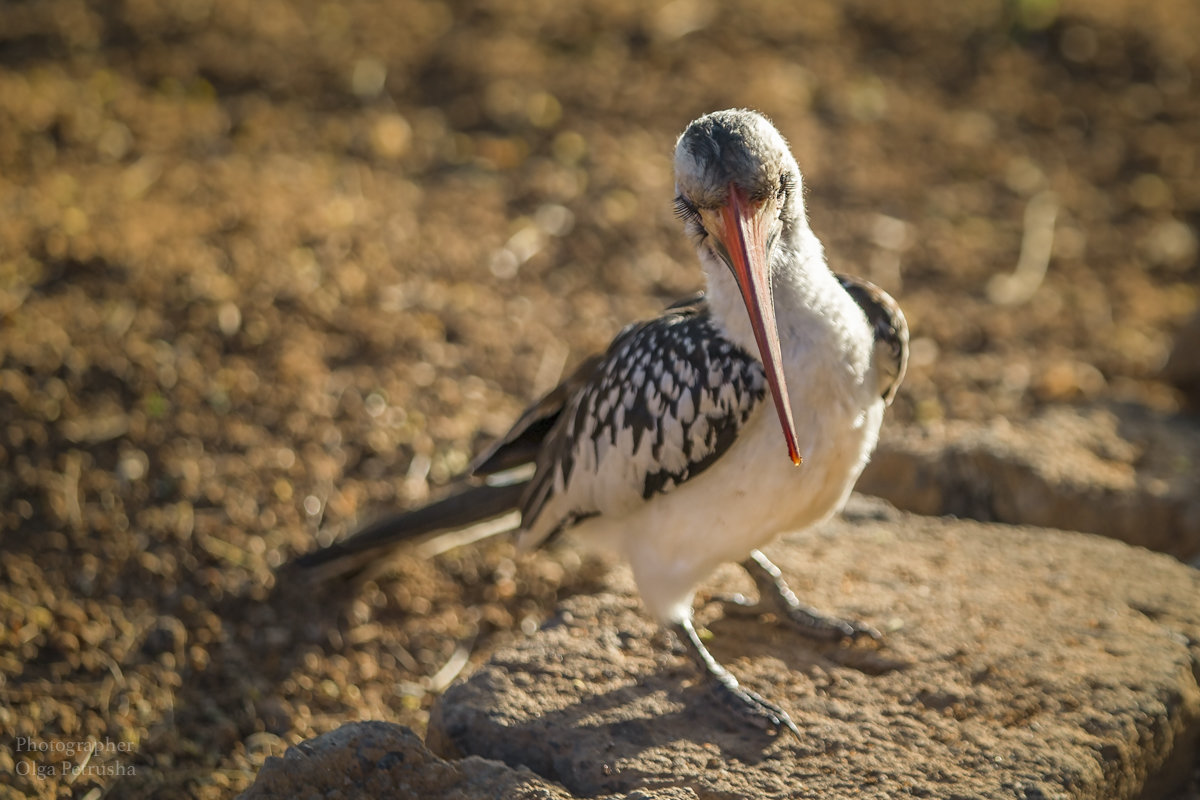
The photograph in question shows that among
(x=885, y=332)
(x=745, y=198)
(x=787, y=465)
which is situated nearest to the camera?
(x=745, y=198)

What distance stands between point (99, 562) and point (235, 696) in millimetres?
861

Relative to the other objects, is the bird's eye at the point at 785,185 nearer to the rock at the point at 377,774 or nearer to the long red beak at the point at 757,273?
the long red beak at the point at 757,273

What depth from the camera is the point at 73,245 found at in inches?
234

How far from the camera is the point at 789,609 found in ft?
13.2

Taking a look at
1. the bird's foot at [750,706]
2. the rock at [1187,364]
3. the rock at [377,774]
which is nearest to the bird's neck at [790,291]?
the bird's foot at [750,706]

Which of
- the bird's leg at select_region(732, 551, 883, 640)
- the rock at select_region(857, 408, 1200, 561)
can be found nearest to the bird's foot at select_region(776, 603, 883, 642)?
the bird's leg at select_region(732, 551, 883, 640)

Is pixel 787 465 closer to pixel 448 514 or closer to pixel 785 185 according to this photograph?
pixel 785 185

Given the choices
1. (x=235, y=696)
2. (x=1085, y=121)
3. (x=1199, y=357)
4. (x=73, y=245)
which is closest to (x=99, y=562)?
(x=235, y=696)

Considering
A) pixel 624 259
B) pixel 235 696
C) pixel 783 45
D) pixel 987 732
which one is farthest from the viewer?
pixel 783 45

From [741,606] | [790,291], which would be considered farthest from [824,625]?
[790,291]

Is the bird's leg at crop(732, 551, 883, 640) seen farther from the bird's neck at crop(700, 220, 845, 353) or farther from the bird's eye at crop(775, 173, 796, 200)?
the bird's eye at crop(775, 173, 796, 200)

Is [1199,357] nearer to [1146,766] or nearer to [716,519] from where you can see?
[1146,766]

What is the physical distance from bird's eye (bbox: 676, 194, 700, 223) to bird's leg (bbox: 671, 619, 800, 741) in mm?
1294

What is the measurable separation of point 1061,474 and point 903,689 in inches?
67.4
